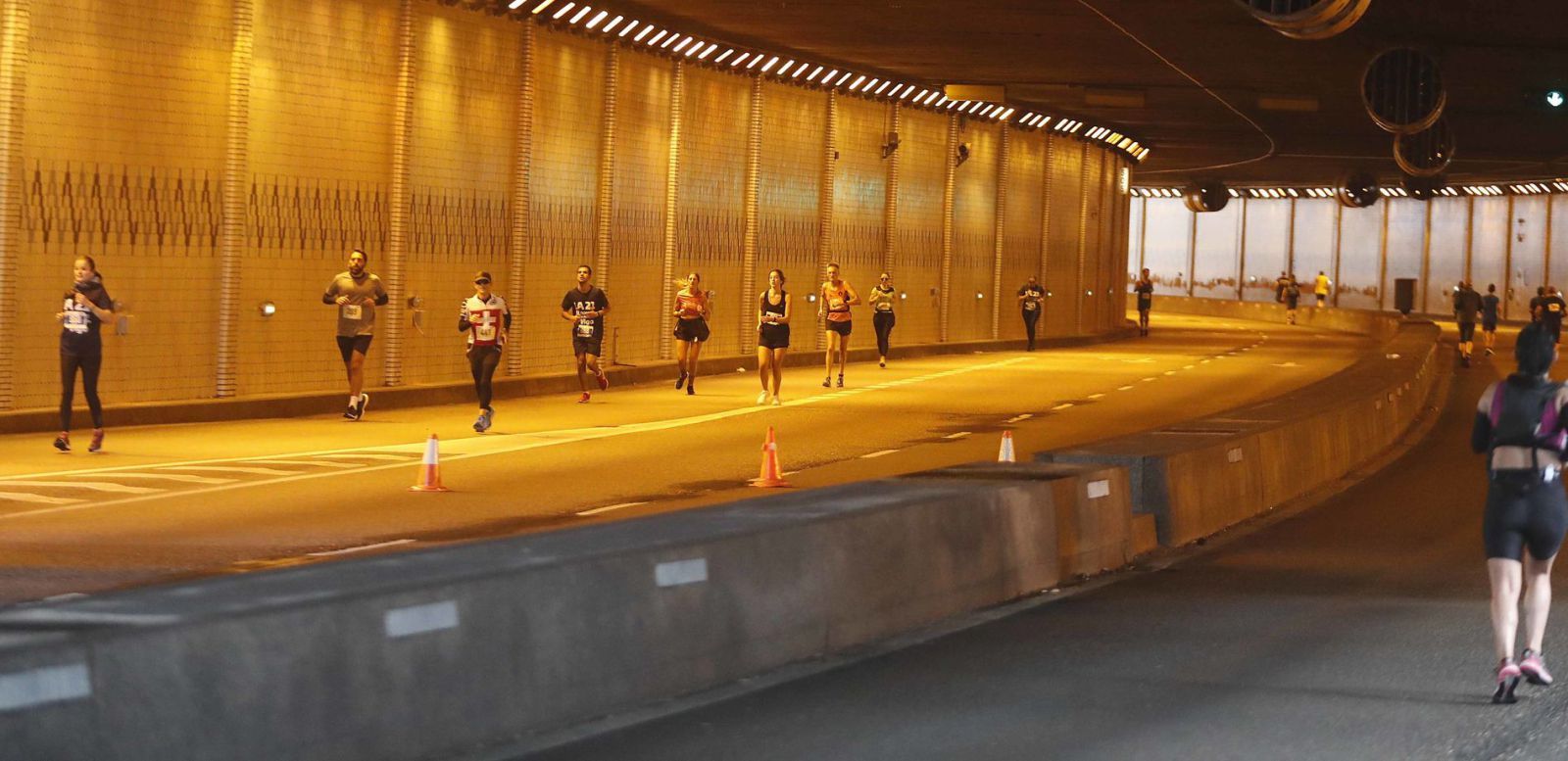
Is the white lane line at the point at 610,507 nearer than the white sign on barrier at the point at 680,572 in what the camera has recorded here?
No

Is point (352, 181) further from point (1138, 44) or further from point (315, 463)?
point (1138, 44)

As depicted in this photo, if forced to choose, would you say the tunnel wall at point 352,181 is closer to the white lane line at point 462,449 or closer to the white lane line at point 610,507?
the white lane line at point 462,449

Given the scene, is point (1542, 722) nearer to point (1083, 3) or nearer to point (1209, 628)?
point (1209, 628)

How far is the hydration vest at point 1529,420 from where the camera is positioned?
9.38 meters

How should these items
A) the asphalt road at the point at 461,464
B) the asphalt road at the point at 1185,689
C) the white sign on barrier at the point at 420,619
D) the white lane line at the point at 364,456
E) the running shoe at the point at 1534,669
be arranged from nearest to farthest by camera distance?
the white sign on barrier at the point at 420,619, the asphalt road at the point at 1185,689, the running shoe at the point at 1534,669, the asphalt road at the point at 461,464, the white lane line at the point at 364,456

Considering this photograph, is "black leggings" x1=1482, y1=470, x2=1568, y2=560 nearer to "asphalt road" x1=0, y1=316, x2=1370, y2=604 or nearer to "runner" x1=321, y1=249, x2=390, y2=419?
"asphalt road" x1=0, y1=316, x2=1370, y2=604

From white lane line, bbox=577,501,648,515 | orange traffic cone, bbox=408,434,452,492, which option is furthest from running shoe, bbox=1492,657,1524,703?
orange traffic cone, bbox=408,434,452,492

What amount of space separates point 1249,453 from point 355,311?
35.6ft

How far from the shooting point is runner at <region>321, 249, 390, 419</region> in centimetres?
2412

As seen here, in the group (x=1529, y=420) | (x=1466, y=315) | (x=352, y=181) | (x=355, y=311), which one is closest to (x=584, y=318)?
(x=352, y=181)

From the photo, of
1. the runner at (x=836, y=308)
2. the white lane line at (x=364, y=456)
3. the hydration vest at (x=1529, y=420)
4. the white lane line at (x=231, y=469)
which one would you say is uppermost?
the runner at (x=836, y=308)

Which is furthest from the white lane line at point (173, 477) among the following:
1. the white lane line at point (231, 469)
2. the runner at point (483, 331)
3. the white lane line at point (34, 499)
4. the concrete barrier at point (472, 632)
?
the concrete barrier at point (472, 632)

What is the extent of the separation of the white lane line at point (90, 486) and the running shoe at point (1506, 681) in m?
11.0

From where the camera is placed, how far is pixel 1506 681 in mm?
9234
